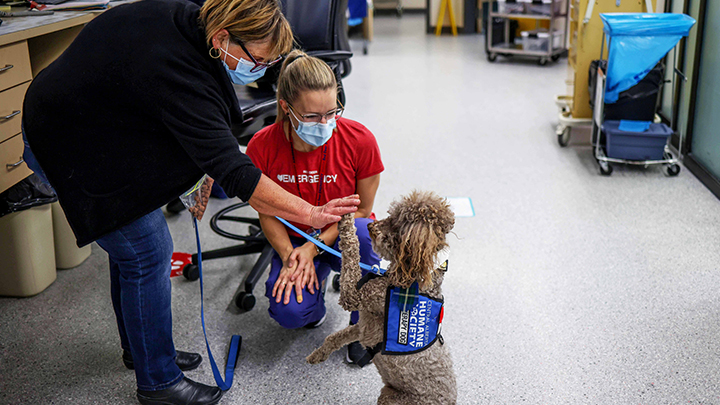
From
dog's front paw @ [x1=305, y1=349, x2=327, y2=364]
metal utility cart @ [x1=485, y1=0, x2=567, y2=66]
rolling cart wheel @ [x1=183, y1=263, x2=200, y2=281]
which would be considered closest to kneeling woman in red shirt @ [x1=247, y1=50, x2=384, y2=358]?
dog's front paw @ [x1=305, y1=349, x2=327, y2=364]

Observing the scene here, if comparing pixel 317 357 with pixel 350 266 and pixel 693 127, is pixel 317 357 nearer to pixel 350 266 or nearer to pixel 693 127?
pixel 350 266

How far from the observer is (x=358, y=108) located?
441 cm

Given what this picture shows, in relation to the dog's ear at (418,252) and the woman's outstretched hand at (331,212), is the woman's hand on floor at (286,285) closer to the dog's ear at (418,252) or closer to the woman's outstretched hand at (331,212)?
the woman's outstretched hand at (331,212)

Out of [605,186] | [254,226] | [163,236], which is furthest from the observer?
[605,186]

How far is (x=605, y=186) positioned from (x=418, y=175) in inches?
37.2

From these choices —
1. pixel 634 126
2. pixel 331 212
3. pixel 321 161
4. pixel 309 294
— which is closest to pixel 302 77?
pixel 321 161

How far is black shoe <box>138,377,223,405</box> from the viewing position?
1.53 m

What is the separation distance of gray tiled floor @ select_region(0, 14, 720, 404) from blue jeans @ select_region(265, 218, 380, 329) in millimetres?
153

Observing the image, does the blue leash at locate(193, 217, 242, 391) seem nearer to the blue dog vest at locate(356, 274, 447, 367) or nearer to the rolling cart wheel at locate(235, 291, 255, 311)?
the rolling cart wheel at locate(235, 291, 255, 311)

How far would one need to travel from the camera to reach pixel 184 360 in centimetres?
173

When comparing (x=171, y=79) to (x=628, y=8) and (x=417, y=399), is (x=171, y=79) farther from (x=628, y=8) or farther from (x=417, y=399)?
(x=628, y=8)

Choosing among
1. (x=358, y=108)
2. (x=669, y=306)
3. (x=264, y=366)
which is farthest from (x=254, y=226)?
(x=358, y=108)

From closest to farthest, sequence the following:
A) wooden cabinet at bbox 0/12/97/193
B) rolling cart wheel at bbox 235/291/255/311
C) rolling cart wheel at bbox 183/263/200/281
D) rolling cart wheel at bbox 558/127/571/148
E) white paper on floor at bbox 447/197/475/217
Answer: wooden cabinet at bbox 0/12/97/193
rolling cart wheel at bbox 235/291/255/311
rolling cart wheel at bbox 183/263/200/281
white paper on floor at bbox 447/197/475/217
rolling cart wheel at bbox 558/127/571/148

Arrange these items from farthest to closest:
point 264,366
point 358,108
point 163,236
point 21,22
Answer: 1. point 358,108
2. point 21,22
3. point 264,366
4. point 163,236
